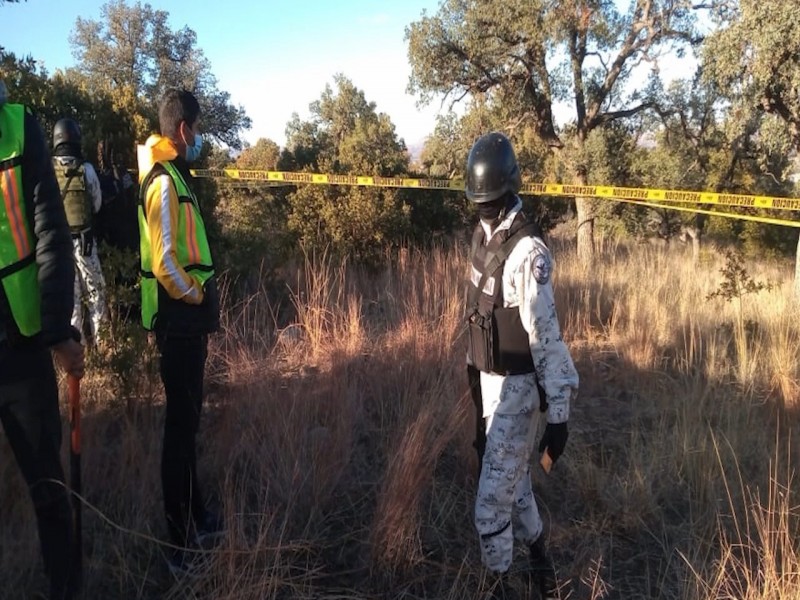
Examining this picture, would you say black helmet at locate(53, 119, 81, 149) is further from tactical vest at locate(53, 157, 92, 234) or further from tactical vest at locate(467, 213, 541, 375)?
tactical vest at locate(467, 213, 541, 375)

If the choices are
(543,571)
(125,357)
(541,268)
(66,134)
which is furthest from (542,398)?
(66,134)

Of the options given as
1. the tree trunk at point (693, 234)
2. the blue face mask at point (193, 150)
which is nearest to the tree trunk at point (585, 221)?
the tree trunk at point (693, 234)

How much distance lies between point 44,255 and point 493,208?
68.9 inches

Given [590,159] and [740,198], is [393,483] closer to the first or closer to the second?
[740,198]

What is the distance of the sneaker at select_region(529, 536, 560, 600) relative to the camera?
2791 mm

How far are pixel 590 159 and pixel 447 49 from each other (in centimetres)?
382

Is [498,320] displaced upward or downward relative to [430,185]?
downward

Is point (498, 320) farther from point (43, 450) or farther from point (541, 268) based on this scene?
point (43, 450)

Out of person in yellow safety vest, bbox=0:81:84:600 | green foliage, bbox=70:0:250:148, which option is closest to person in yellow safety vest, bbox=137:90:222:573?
person in yellow safety vest, bbox=0:81:84:600

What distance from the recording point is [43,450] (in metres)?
2.24

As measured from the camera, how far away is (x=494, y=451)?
2678 millimetres

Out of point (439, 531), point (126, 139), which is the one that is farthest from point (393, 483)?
point (126, 139)

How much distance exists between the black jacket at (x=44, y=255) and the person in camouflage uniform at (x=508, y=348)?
5.25 feet

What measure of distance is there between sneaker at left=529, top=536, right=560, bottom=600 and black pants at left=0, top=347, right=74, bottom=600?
1.93 meters
